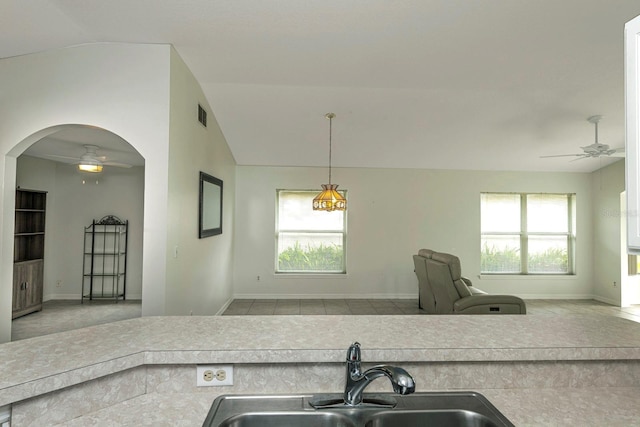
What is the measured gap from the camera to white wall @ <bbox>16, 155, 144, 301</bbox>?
620 centimetres

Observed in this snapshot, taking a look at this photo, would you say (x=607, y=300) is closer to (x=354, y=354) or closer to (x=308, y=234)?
(x=308, y=234)

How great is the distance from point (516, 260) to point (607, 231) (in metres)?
1.70

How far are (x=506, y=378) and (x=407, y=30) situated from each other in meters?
2.85

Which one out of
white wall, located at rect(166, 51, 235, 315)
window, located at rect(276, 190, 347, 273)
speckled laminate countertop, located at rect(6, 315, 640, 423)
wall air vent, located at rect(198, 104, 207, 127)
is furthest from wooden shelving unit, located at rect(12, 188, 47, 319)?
speckled laminate countertop, located at rect(6, 315, 640, 423)

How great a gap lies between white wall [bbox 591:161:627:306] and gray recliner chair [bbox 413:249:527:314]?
3.57 metres

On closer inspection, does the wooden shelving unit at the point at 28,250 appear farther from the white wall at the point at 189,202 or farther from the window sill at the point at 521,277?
the window sill at the point at 521,277

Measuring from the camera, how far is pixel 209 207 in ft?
16.1

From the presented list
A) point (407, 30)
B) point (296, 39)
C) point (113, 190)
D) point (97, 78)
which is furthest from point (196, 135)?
point (113, 190)

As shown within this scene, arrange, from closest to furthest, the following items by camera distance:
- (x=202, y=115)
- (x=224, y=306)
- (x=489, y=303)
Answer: (x=489, y=303)
(x=202, y=115)
(x=224, y=306)

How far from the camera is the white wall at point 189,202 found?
3.52 metres

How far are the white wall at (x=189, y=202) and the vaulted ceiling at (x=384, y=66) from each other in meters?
0.29

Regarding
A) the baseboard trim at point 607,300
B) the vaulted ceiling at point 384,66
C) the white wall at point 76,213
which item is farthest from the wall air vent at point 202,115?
the baseboard trim at point 607,300

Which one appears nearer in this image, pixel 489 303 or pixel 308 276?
pixel 489 303

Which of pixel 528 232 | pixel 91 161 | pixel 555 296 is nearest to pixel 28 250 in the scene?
pixel 91 161
